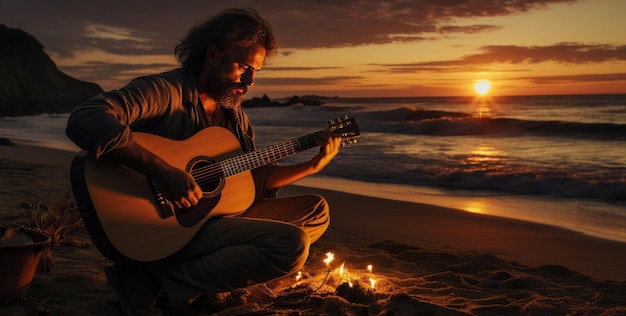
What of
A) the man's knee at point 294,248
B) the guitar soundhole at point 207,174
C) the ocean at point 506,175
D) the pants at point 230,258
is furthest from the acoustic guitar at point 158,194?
the ocean at point 506,175

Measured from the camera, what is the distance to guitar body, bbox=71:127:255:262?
120 inches

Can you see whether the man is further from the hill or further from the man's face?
the hill

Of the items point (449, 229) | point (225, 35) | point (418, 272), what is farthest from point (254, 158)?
point (449, 229)

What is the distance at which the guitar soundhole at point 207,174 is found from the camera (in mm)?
3445

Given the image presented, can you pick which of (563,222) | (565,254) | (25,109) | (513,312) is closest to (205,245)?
(513,312)

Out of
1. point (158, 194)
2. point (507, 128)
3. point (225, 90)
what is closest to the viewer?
point (158, 194)

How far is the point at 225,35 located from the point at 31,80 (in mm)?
57296

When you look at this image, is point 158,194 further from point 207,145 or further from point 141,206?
point 207,145

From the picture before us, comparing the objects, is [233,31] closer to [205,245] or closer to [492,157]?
[205,245]

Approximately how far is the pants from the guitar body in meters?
0.11

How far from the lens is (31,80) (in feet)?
180

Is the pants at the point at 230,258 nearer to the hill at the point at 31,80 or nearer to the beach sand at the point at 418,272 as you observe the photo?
the beach sand at the point at 418,272

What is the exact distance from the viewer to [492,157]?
42.5 ft

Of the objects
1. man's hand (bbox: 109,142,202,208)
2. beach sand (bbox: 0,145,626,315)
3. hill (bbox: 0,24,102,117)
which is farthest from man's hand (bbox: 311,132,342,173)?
hill (bbox: 0,24,102,117)
